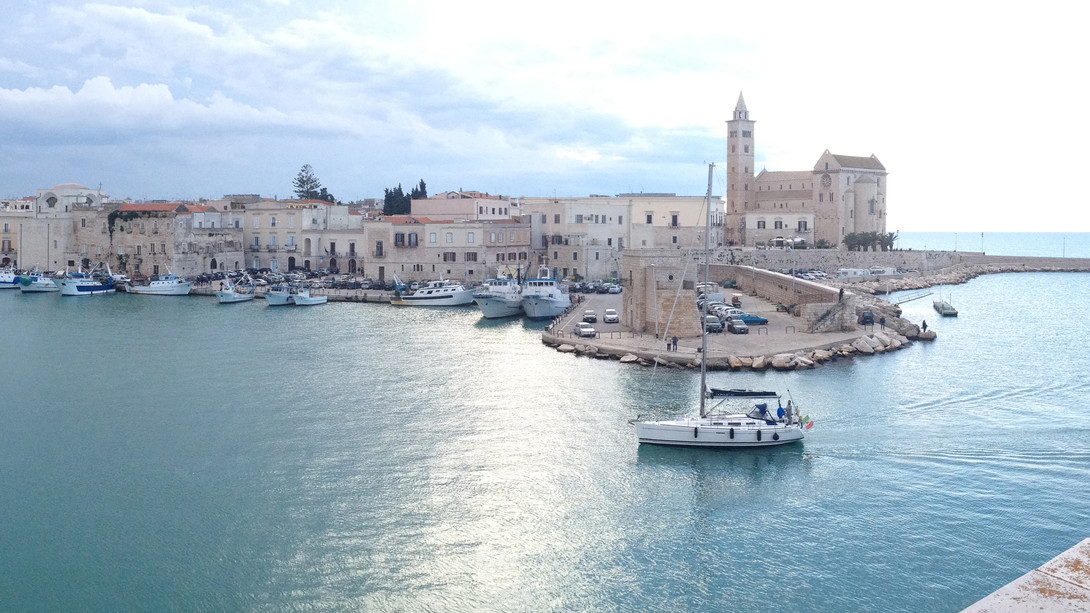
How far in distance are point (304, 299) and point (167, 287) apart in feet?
33.0

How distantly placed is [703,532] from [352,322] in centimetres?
2510

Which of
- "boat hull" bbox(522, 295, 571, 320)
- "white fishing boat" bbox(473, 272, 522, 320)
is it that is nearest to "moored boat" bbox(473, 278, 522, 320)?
"white fishing boat" bbox(473, 272, 522, 320)

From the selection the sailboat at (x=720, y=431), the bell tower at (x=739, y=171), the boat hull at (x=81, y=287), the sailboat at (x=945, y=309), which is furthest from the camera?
the bell tower at (x=739, y=171)

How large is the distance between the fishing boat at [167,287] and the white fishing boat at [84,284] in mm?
1781

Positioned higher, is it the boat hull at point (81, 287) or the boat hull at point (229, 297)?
the boat hull at point (81, 287)

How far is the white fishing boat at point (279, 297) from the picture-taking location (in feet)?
140

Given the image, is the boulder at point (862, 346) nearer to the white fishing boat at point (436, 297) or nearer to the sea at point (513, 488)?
the sea at point (513, 488)

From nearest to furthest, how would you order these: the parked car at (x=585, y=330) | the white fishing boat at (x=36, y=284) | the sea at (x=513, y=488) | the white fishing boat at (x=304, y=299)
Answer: the sea at (x=513, y=488) < the parked car at (x=585, y=330) < the white fishing boat at (x=304, y=299) < the white fishing boat at (x=36, y=284)

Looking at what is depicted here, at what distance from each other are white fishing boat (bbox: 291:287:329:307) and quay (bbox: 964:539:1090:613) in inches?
1557

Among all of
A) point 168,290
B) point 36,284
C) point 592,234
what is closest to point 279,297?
point 168,290

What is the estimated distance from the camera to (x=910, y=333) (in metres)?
31.7

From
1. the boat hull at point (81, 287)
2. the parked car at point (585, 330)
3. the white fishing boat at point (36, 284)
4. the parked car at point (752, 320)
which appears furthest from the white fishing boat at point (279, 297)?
Result: the parked car at point (752, 320)

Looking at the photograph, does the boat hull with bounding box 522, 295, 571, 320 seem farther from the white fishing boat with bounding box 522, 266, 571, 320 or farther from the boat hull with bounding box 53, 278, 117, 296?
the boat hull with bounding box 53, 278, 117, 296

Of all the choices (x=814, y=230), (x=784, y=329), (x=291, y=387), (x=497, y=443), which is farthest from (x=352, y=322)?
(x=814, y=230)
